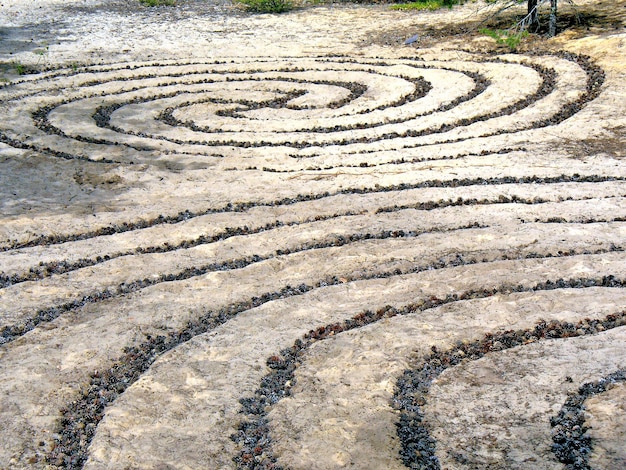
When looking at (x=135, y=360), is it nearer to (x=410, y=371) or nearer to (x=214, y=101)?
(x=410, y=371)

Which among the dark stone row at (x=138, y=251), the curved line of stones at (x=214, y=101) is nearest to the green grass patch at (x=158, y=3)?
the curved line of stones at (x=214, y=101)

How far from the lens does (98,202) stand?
831 cm

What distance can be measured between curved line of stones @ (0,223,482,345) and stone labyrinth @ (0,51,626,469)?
0.03 meters

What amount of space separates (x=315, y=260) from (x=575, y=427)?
9.37 ft

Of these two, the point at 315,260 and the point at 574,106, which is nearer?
the point at 315,260

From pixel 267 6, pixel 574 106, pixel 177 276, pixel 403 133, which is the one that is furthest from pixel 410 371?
pixel 267 6

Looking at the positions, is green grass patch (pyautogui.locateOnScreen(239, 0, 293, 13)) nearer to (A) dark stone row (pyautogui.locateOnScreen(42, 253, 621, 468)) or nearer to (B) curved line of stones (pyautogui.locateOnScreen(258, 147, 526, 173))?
(B) curved line of stones (pyautogui.locateOnScreen(258, 147, 526, 173))

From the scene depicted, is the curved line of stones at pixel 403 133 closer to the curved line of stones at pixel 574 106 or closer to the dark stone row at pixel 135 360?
the curved line of stones at pixel 574 106

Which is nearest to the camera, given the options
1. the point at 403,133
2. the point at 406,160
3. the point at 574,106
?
the point at 406,160

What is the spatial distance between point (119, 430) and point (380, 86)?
28.4 ft

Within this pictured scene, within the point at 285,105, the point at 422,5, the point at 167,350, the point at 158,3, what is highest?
the point at 158,3

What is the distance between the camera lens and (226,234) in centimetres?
739

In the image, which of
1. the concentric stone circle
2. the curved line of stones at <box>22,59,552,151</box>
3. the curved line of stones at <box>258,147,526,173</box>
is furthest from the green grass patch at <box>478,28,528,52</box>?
the curved line of stones at <box>258,147,526,173</box>

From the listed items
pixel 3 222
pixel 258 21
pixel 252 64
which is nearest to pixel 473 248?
pixel 3 222
